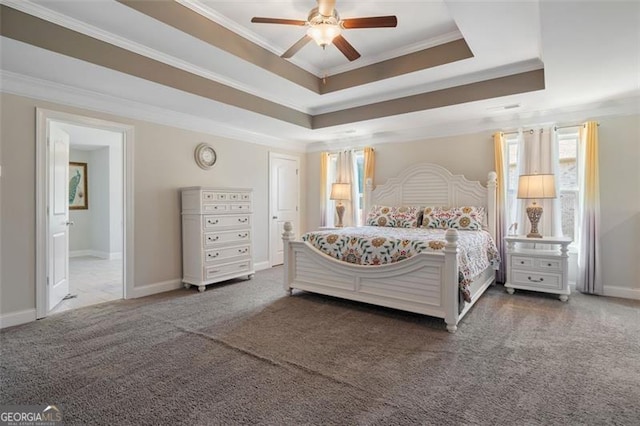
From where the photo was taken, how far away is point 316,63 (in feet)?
13.0

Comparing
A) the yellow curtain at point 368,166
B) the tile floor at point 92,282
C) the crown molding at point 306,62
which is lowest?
the tile floor at point 92,282

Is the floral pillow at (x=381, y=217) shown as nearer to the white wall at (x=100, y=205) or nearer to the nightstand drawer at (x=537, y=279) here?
the nightstand drawer at (x=537, y=279)

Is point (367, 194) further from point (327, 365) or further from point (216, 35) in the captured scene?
point (327, 365)

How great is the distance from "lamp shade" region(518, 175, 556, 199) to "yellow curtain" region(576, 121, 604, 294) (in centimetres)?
51

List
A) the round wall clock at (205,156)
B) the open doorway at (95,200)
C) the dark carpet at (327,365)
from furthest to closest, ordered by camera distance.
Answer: the open doorway at (95,200) < the round wall clock at (205,156) < the dark carpet at (327,365)

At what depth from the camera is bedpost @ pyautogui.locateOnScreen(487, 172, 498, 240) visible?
→ 451 cm

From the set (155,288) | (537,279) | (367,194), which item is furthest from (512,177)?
(155,288)

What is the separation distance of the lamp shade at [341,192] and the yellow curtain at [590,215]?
3290mm

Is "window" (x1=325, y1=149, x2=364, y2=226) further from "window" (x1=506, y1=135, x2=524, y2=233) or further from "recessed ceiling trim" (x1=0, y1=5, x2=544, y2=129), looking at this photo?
"window" (x1=506, y1=135, x2=524, y2=233)

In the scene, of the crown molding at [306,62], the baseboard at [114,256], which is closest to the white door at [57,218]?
the crown molding at [306,62]

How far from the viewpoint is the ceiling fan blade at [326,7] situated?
7.99ft

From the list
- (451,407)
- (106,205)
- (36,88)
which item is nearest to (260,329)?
(451,407)

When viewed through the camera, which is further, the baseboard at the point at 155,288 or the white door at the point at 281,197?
the white door at the point at 281,197

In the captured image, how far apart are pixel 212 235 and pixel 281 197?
6.59 feet
